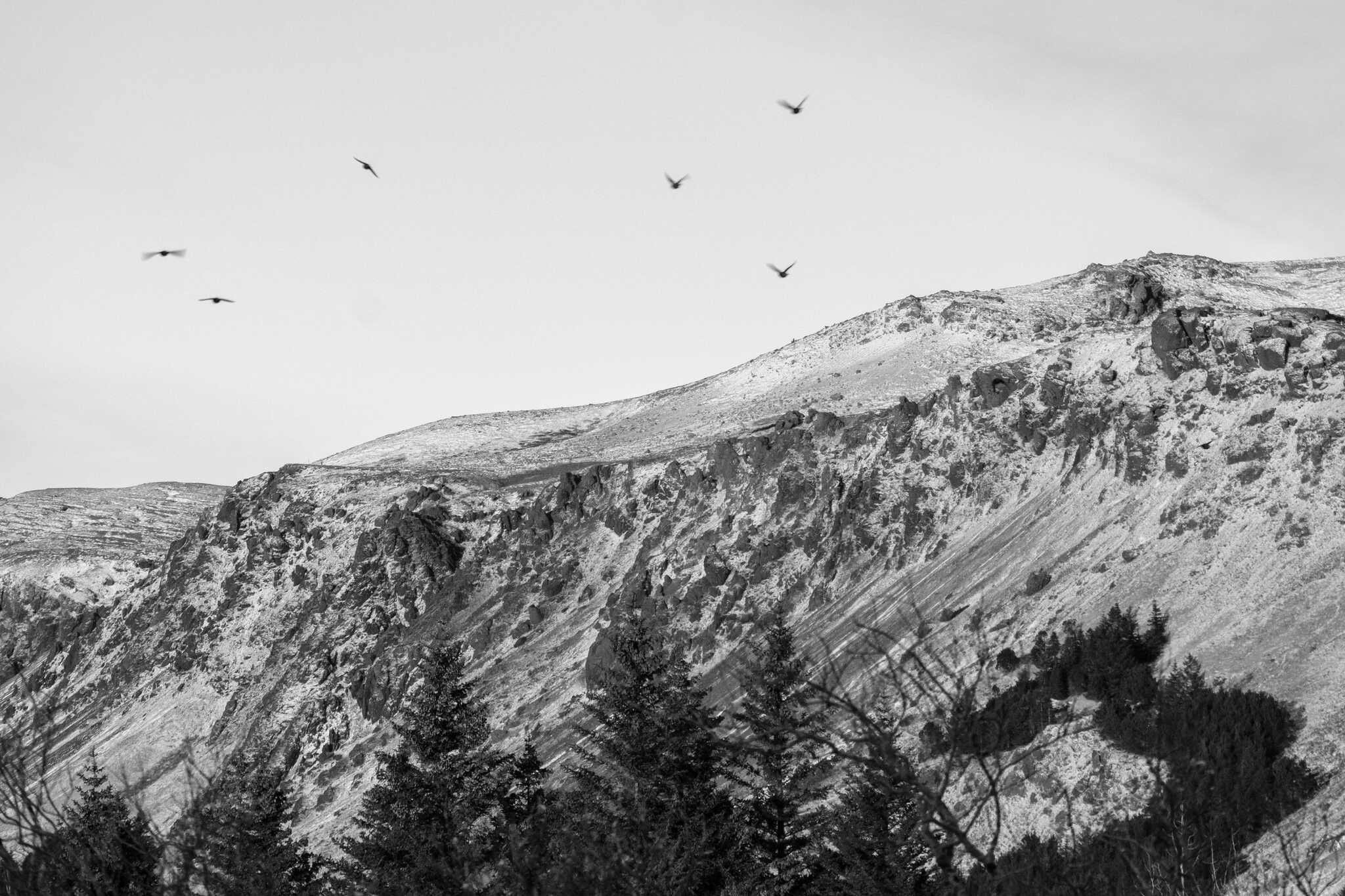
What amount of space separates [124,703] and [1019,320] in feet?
396

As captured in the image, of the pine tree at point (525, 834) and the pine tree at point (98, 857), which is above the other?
the pine tree at point (98, 857)

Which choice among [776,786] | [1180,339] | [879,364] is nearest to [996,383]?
[1180,339]

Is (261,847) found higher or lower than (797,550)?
higher

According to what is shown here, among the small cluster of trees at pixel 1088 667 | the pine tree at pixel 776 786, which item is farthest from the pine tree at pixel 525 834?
the small cluster of trees at pixel 1088 667

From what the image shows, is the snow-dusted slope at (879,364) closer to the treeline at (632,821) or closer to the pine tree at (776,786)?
the pine tree at (776,786)

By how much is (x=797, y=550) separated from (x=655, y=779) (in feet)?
261

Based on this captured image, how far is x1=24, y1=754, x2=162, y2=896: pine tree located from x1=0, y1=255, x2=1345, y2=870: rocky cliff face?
69.7 ft

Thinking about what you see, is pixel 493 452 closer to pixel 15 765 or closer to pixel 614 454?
pixel 614 454

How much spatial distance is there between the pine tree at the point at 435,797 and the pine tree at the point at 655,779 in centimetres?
244

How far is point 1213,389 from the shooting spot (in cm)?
9906

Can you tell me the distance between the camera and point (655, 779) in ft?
117

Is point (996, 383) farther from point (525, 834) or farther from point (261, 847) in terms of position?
point (525, 834)

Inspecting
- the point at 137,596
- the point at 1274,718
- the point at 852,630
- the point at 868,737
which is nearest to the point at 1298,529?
the point at 1274,718

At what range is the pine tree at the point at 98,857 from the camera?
1786 cm
